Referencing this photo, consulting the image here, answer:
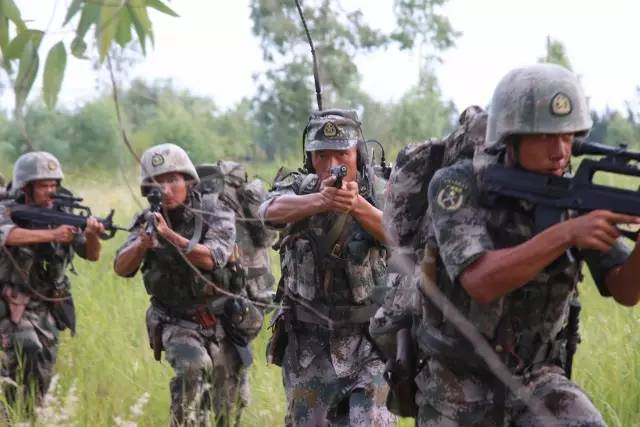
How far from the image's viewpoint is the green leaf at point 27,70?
198 cm

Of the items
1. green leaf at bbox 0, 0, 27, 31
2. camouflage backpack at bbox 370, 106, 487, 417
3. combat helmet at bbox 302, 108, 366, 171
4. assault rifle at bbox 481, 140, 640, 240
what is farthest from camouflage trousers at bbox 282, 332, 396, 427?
green leaf at bbox 0, 0, 27, 31

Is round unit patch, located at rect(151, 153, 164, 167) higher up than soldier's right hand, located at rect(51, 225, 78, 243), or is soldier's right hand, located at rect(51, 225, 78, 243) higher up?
round unit patch, located at rect(151, 153, 164, 167)

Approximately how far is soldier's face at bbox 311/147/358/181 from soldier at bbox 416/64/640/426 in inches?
72.8

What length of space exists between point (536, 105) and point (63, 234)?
16.1 feet

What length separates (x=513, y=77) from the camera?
371cm

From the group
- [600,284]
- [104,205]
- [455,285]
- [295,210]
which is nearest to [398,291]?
[455,285]

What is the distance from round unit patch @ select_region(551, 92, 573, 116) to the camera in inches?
139

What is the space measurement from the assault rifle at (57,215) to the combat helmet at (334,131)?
240 cm

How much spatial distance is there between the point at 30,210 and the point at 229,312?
1.84m

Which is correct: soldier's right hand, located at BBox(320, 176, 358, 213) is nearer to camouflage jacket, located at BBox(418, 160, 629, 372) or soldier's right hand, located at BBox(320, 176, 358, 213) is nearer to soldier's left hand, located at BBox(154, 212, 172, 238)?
soldier's left hand, located at BBox(154, 212, 172, 238)

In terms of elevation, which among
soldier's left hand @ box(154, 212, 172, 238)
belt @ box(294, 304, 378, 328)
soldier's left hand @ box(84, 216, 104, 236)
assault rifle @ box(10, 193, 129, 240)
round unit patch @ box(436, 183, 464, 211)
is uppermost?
assault rifle @ box(10, 193, 129, 240)

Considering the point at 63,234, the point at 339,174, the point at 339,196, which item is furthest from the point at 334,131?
the point at 63,234

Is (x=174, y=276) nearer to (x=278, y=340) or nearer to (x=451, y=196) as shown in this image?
(x=278, y=340)

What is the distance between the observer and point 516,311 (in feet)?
12.2
